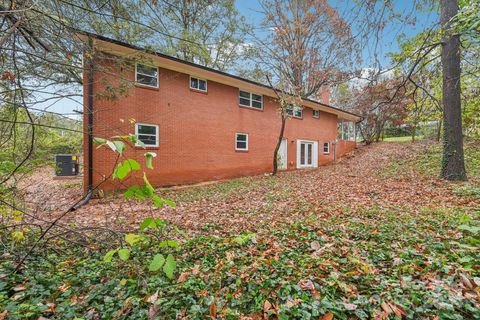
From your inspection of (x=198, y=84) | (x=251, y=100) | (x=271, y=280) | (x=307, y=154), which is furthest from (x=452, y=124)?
(x=198, y=84)

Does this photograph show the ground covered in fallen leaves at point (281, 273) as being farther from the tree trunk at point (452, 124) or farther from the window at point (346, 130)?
the window at point (346, 130)

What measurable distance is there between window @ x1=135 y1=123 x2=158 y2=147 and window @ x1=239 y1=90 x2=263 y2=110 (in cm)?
572

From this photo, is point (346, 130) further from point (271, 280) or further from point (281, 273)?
point (271, 280)

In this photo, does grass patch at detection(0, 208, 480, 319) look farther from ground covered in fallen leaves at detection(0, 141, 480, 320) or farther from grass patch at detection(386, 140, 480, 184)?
grass patch at detection(386, 140, 480, 184)

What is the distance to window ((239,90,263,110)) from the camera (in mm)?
13830

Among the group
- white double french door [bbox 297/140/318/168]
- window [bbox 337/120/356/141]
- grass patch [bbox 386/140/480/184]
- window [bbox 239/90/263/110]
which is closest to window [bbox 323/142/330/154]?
white double french door [bbox 297/140/318/168]

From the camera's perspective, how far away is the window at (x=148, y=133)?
9.84 metres

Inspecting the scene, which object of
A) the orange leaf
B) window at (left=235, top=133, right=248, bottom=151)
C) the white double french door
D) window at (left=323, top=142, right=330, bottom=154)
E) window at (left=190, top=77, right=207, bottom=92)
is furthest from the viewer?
window at (left=323, top=142, right=330, bottom=154)

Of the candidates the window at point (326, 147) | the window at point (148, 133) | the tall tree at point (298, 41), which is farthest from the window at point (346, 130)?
the window at point (148, 133)

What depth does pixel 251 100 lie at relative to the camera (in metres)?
14.2

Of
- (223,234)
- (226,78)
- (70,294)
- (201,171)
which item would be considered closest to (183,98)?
(226,78)

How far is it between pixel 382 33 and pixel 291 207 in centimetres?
421

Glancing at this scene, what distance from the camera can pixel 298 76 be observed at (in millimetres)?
19422

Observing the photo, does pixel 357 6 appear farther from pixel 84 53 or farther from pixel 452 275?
pixel 84 53
